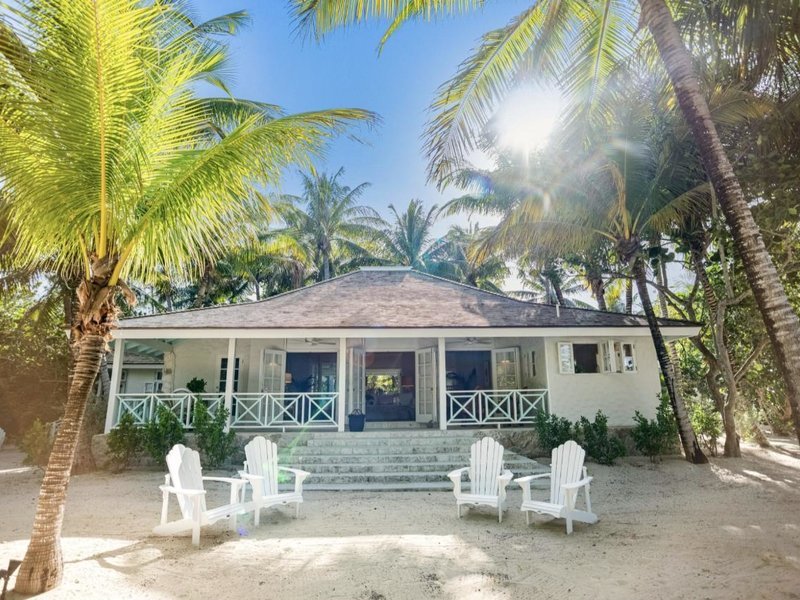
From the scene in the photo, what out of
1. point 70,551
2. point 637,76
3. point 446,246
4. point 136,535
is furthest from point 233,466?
point 446,246

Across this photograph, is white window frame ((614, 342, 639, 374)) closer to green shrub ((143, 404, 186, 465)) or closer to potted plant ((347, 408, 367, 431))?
potted plant ((347, 408, 367, 431))

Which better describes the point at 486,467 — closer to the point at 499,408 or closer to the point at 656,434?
the point at 499,408

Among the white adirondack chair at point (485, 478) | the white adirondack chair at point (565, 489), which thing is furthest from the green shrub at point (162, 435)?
→ the white adirondack chair at point (565, 489)

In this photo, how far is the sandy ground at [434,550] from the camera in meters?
4.06

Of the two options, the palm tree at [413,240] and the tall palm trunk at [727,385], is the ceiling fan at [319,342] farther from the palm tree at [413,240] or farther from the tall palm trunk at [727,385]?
the palm tree at [413,240]

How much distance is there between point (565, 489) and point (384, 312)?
7.24 meters

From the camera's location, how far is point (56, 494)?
4.00 meters

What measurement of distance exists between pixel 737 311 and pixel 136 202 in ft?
47.9

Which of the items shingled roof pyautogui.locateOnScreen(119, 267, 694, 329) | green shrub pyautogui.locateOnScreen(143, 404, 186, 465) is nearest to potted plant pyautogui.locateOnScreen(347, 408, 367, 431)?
shingled roof pyautogui.locateOnScreen(119, 267, 694, 329)

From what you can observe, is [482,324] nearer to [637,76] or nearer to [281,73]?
[637,76]

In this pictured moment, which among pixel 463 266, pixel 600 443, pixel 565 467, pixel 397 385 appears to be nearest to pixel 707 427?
pixel 600 443

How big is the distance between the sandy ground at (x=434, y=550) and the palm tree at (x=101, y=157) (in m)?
1.16

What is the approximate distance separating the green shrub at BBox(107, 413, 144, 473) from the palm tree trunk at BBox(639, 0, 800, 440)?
10802 mm

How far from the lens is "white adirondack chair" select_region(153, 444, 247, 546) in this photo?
518cm
